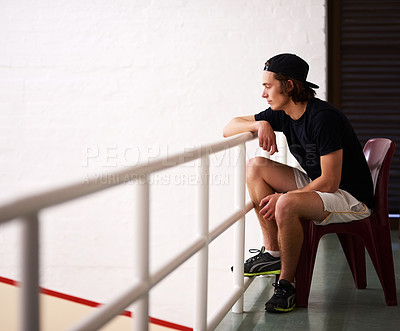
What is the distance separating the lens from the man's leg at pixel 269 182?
8.05 ft

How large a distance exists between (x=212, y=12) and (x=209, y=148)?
2233mm

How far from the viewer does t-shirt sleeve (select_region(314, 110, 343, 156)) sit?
2.21m

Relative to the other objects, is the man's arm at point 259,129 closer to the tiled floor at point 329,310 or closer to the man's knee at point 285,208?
the man's knee at point 285,208

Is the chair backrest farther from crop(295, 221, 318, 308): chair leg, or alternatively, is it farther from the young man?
crop(295, 221, 318, 308): chair leg

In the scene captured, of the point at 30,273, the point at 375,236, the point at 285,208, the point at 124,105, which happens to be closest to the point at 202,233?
the point at 285,208

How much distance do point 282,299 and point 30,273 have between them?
1.54 m

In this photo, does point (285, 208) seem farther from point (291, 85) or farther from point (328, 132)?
point (291, 85)

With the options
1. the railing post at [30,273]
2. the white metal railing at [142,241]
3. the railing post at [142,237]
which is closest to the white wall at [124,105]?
the white metal railing at [142,241]

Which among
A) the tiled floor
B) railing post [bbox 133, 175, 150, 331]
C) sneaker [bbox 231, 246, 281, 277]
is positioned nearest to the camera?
railing post [bbox 133, 175, 150, 331]

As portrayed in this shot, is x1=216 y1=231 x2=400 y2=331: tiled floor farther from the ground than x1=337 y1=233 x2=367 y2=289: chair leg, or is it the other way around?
x1=337 y1=233 x2=367 y2=289: chair leg

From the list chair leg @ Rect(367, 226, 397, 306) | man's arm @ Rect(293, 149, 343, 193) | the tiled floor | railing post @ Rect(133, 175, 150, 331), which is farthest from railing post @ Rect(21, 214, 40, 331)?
chair leg @ Rect(367, 226, 397, 306)

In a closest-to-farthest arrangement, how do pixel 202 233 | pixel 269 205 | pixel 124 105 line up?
pixel 202 233, pixel 269 205, pixel 124 105

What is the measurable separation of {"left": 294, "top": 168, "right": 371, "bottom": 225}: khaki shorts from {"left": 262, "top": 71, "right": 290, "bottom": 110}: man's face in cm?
38

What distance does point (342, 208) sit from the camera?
7.45 feet
